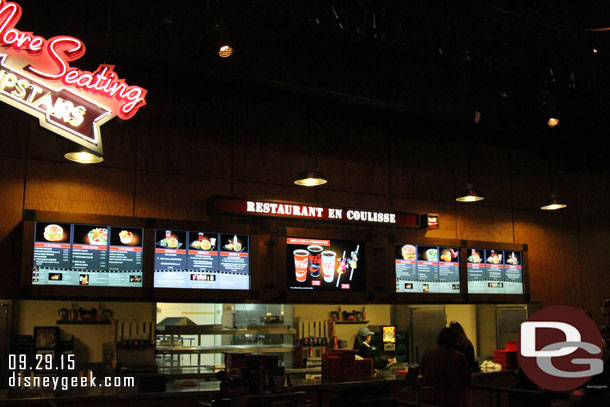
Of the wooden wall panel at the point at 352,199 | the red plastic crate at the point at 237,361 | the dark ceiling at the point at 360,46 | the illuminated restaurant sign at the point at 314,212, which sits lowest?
the red plastic crate at the point at 237,361

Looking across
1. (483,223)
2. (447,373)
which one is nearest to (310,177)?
(447,373)

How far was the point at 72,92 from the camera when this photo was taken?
5.47m

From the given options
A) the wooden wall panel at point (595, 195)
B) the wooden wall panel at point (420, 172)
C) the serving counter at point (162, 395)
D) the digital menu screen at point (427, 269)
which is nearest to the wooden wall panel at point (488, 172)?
the wooden wall panel at point (420, 172)

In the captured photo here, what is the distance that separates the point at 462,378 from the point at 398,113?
317 centimetres

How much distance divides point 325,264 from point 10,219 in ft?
10.7

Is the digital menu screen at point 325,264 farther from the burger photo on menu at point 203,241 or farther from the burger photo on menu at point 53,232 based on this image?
the burger photo on menu at point 53,232

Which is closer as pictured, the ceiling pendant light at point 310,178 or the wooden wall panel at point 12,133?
the wooden wall panel at point 12,133

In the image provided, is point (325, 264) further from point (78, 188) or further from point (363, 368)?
point (78, 188)

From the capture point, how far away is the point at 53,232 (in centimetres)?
593

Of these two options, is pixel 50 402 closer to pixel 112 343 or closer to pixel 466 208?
pixel 112 343

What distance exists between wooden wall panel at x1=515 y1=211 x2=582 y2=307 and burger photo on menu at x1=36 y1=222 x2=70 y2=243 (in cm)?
600

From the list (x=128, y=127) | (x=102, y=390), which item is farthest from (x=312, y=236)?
(x=102, y=390)

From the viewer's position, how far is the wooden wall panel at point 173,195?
21.5 feet

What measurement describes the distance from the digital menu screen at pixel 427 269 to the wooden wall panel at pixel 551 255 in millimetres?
1439
